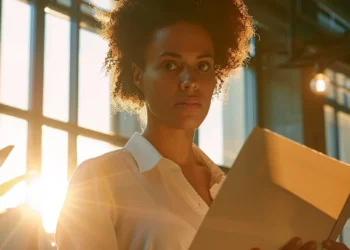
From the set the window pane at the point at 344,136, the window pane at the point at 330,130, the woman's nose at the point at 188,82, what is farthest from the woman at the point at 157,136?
the window pane at the point at 344,136

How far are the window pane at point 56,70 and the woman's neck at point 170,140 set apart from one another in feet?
13.0

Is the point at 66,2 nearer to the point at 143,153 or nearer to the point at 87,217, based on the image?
the point at 143,153

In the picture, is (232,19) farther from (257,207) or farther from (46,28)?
(46,28)

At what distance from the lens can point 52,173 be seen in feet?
16.9

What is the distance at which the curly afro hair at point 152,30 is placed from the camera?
1.36m

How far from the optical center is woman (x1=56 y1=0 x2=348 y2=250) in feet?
3.89

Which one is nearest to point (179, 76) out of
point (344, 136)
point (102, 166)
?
point (102, 166)

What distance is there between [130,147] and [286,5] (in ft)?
22.9

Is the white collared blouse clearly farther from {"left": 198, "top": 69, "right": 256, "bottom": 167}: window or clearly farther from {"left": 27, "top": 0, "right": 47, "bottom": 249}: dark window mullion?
{"left": 198, "top": 69, "right": 256, "bottom": 167}: window

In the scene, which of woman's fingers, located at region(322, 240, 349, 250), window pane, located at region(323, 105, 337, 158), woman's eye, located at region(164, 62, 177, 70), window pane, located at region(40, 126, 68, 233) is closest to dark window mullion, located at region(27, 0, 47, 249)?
window pane, located at region(40, 126, 68, 233)

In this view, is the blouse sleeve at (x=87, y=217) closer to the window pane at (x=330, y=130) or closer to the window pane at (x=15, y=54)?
the window pane at (x=15, y=54)

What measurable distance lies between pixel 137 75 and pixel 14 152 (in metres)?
3.66

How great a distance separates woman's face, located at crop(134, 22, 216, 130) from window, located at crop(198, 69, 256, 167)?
522 centimetres

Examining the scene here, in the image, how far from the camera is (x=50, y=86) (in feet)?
17.3
